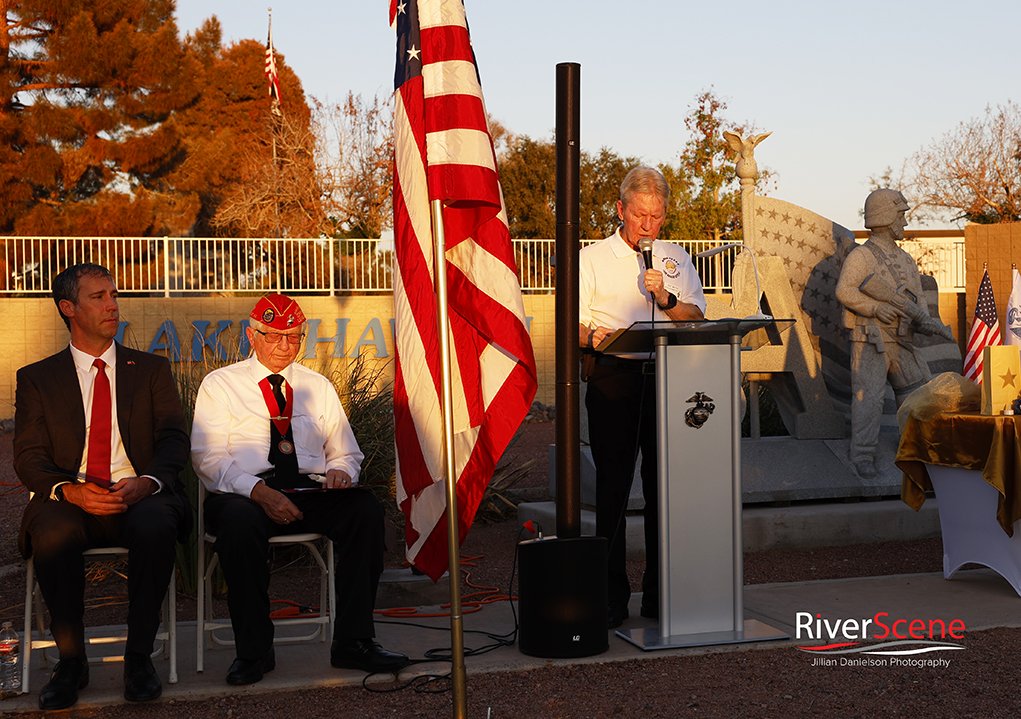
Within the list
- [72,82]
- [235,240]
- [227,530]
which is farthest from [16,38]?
[227,530]

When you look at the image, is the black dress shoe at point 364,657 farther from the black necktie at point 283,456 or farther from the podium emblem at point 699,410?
the podium emblem at point 699,410

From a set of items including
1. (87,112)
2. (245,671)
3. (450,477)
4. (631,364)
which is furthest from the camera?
(87,112)

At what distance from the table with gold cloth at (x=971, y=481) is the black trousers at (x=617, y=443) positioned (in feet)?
5.99

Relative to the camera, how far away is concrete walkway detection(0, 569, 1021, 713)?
12.5 ft

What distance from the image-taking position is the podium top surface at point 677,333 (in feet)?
13.3

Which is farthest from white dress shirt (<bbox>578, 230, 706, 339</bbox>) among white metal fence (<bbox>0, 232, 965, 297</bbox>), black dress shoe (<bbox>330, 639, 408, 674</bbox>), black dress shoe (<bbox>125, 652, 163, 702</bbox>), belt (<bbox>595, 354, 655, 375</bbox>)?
white metal fence (<bbox>0, 232, 965, 297</bbox>)

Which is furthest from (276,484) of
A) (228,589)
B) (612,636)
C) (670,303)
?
(670,303)

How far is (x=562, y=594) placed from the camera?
4.08 metres

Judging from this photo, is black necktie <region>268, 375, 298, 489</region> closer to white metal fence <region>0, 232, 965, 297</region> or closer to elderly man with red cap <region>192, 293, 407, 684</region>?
elderly man with red cap <region>192, 293, 407, 684</region>

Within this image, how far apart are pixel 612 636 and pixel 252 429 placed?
6.07ft

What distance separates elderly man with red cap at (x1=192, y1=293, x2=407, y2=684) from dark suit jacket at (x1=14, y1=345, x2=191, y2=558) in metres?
0.13

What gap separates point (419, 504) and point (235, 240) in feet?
47.7

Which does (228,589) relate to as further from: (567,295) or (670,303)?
(670,303)

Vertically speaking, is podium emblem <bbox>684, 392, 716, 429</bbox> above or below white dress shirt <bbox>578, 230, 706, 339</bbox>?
below
